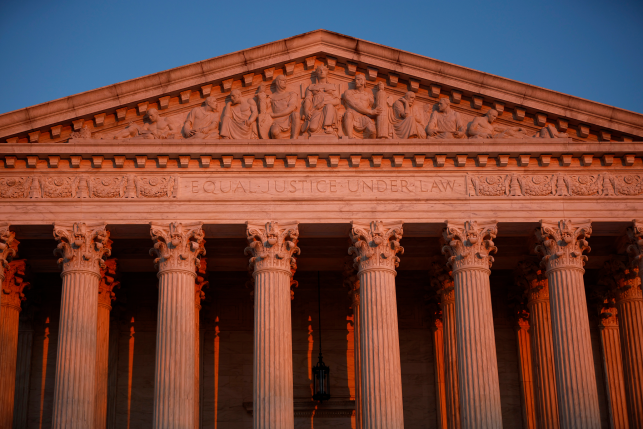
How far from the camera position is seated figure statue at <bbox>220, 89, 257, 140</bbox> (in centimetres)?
3541

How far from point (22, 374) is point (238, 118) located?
44.2ft

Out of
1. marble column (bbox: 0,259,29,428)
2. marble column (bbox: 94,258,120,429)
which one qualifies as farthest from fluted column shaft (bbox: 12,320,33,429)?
marble column (bbox: 94,258,120,429)

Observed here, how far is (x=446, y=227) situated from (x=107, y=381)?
1419cm

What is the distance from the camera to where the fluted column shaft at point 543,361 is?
36656 mm

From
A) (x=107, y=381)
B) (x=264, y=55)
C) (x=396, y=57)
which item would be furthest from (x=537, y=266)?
(x=107, y=381)

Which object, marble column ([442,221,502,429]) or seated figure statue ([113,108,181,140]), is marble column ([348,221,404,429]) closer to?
marble column ([442,221,502,429])

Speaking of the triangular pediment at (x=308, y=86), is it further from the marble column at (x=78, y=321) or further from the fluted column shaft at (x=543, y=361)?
the fluted column shaft at (x=543, y=361)

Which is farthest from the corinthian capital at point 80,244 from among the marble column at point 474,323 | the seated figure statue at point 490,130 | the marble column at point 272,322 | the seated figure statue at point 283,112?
the seated figure statue at point 490,130

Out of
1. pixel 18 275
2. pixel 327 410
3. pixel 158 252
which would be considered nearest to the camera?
pixel 158 252

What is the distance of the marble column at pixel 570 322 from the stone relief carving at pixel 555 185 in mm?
1218

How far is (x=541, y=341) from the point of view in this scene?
37.5 metres

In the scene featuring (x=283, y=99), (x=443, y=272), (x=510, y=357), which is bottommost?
(x=510, y=357)

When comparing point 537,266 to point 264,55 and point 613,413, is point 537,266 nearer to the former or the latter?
point 613,413

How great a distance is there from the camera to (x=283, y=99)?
1417 inches
